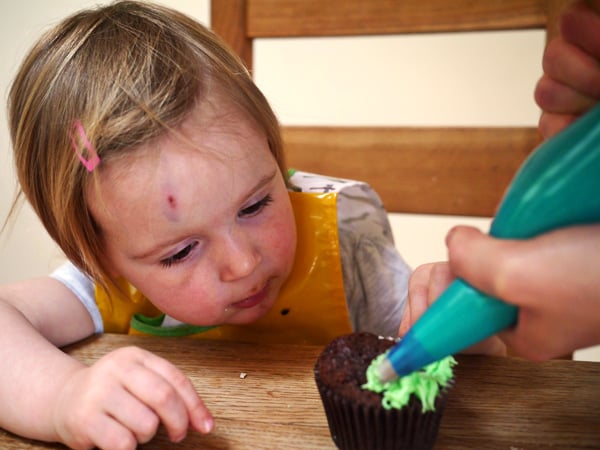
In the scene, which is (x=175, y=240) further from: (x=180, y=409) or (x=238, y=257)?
(x=180, y=409)

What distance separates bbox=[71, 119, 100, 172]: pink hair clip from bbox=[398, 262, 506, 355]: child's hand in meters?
0.41

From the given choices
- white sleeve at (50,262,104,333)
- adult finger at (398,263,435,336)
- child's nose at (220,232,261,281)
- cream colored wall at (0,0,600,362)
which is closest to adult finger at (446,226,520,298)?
adult finger at (398,263,435,336)

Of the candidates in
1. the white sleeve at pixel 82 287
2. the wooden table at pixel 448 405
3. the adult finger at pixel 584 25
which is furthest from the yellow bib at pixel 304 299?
the adult finger at pixel 584 25

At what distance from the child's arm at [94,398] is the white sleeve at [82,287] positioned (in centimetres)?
25

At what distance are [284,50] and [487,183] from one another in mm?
753

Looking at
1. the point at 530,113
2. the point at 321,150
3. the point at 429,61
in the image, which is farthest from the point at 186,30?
the point at 530,113

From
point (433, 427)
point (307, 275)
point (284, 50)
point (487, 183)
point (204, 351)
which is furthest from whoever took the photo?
point (284, 50)

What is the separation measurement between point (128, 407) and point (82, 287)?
0.50m

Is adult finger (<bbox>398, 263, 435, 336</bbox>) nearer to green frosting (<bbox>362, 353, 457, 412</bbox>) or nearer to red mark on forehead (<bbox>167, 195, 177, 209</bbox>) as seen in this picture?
green frosting (<bbox>362, 353, 457, 412</bbox>)

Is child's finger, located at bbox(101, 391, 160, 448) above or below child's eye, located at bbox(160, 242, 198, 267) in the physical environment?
below

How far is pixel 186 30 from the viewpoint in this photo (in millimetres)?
773

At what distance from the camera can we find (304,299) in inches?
38.3

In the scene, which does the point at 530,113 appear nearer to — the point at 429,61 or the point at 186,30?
the point at 429,61

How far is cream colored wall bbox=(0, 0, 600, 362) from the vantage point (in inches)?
58.7
